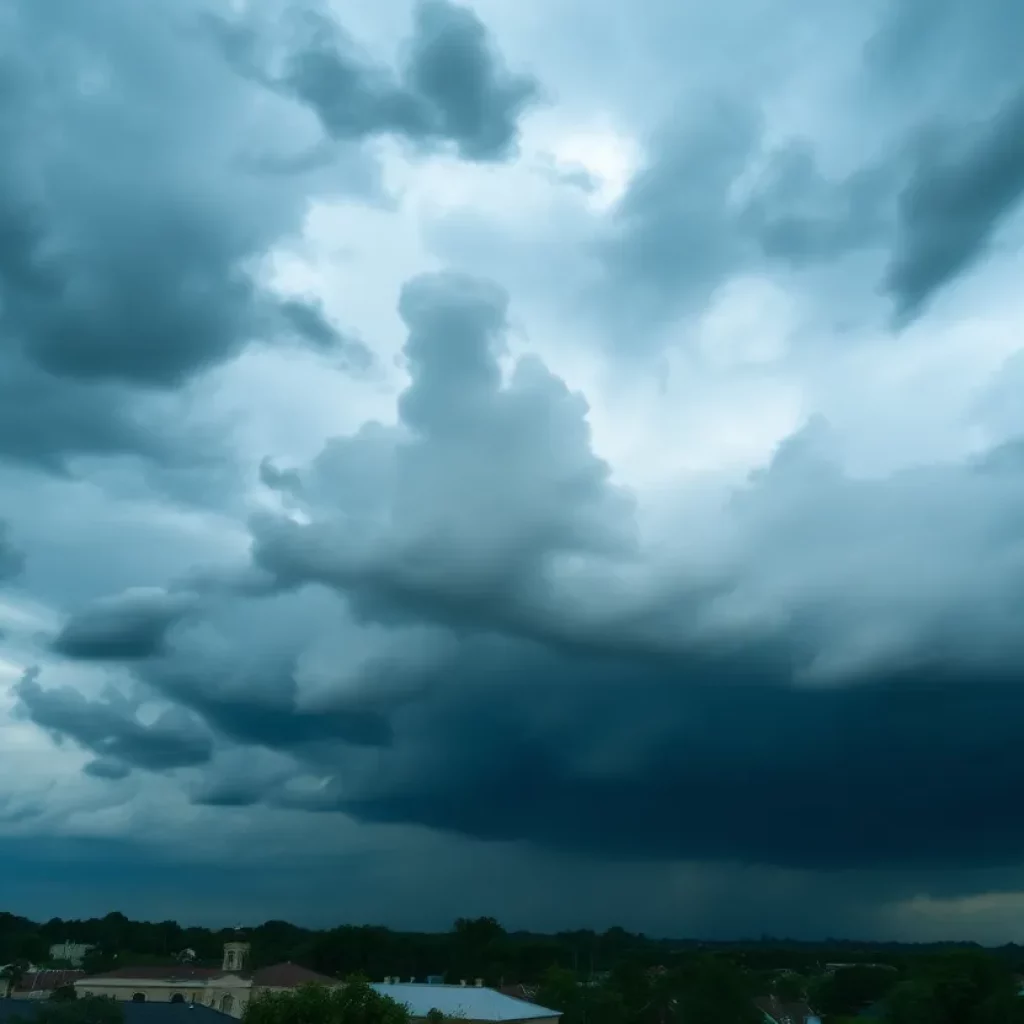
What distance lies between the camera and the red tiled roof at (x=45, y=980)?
137250mm

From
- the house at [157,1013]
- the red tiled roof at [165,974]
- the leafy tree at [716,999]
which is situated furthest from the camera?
the red tiled roof at [165,974]

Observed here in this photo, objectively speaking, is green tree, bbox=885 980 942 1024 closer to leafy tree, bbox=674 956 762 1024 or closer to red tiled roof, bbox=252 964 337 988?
leafy tree, bbox=674 956 762 1024

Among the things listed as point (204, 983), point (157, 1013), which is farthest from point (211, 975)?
point (157, 1013)

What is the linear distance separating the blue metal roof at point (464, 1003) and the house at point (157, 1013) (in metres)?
18.6

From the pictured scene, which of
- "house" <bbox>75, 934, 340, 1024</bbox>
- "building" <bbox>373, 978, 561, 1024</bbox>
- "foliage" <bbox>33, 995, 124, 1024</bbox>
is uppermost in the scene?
"house" <bbox>75, 934, 340, 1024</bbox>

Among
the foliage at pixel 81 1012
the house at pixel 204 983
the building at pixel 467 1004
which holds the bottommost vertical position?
the foliage at pixel 81 1012

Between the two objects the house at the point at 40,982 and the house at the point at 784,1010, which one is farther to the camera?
the house at the point at 784,1010

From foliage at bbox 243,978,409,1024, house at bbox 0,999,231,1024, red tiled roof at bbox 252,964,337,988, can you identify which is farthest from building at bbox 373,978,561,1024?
foliage at bbox 243,978,409,1024

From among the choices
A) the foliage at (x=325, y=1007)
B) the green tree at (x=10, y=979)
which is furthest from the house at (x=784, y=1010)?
the foliage at (x=325, y=1007)

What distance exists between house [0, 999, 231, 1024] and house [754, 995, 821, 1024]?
240 ft

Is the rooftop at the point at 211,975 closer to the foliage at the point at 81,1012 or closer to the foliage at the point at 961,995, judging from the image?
the foliage at the point at 81,1012

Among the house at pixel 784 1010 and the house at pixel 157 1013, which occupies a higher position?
the house at pixel 784 1010

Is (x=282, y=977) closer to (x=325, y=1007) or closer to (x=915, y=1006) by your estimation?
(x=915, y=1006)

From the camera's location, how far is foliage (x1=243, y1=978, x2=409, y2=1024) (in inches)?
2028
